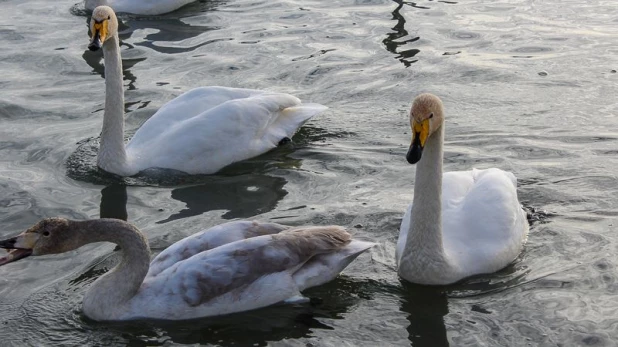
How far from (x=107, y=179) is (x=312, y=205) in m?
2.10

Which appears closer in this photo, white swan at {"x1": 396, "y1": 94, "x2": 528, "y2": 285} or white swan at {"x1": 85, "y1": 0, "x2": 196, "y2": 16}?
white swan at {"x1": 396, "y1": 94, "x2": 528, "y2": 285}

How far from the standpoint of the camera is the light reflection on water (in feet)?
25.1

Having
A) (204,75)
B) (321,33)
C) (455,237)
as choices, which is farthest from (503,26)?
(455,237)

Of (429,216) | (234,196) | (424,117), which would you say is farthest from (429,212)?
(234,196)

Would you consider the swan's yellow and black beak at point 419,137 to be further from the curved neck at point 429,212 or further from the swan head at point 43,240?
the swan head at point 43,240

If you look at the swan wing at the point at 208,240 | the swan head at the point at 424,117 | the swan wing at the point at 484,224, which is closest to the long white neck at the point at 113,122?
the swan wing at the point at 208,240

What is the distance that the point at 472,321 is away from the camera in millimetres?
7551

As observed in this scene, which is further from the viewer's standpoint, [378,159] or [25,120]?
[25,120]


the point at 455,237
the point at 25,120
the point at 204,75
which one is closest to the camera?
the point at 455,237

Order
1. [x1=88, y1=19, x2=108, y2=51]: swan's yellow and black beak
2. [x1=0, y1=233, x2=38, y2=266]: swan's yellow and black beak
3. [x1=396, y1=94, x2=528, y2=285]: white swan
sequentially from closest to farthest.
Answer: [x1=0, y1=233, x2=38, y2=266]: swan's yellow and black beak < [x1=396, y1=94, x2=528, y2=285]: white swan < [x1=88, y1=19, x2=108, y2=51]: swan's yellow and black beak

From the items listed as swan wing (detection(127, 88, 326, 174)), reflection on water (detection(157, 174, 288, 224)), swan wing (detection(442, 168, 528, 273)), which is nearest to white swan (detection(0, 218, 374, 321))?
swan wing (detection(442, 168, 528, 273))

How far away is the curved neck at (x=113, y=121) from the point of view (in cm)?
1041

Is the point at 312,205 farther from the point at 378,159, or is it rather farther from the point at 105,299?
the point at 105,299

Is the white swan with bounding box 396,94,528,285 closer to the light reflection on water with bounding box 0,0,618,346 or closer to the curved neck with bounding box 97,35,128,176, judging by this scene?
the light reflection on water with bounding box 0,0,618,346
